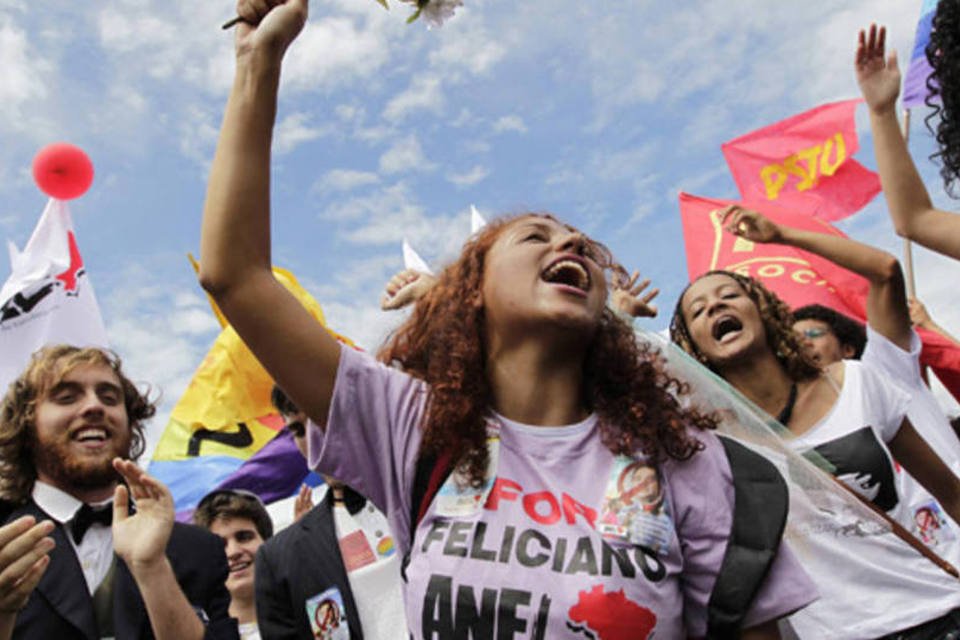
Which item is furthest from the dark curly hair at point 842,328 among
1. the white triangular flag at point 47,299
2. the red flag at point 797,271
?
the white triangular flag at point 47,299

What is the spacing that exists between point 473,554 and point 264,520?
146 inches

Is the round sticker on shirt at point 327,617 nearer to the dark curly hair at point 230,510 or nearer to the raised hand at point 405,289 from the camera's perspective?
the raised hand at point 405,289

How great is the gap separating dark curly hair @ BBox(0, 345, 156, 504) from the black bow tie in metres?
0.24

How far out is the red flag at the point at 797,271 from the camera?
4953 millimetres

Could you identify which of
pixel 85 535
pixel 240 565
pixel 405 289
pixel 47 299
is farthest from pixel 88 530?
pixel 47 299

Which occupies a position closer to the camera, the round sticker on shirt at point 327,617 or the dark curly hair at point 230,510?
the round sticker on shirt at point 327,617

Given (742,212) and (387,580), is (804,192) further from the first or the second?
(387,580)

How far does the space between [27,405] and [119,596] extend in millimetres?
922

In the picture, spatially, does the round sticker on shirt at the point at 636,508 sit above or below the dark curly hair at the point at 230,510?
above

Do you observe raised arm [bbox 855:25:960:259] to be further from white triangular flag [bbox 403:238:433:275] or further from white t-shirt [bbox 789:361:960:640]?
white triangular flag [bbox 403:238:433:275]

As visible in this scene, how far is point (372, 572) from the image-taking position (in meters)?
3.12

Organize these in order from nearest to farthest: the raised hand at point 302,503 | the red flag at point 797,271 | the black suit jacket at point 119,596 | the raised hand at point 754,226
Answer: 1. the black suit jacket at point 119,596
2. the raised hand at point 754,226
3. the raised hand at point 302,503
4. the red flag at point 797,271

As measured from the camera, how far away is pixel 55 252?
6902 millimetres

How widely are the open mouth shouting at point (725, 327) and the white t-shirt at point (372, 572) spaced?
1466 millimetres
